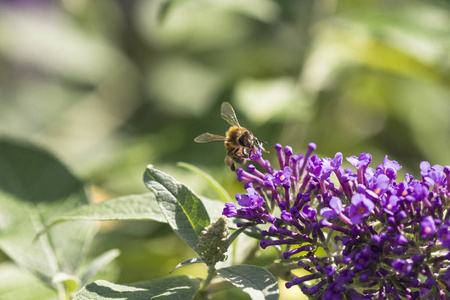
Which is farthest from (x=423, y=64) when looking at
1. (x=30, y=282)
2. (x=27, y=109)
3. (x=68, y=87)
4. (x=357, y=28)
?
(x=27, y=109)

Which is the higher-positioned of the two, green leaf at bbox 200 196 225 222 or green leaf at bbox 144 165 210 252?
green leaf at bbox 200 196 225 222

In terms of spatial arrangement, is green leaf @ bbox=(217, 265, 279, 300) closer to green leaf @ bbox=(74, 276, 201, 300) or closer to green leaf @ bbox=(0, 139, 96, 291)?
green leaf @ bbox=(74, 276, 201, 300)

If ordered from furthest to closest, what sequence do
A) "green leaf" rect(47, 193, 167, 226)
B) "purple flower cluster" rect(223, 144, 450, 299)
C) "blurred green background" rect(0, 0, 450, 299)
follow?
1. "blurred green background" rect(0, 0, 450, 299)
2. "green leaf" rect(47, 193, 167, 226)
3. "purple flower cluster" rect(223, 144, 450, 299)

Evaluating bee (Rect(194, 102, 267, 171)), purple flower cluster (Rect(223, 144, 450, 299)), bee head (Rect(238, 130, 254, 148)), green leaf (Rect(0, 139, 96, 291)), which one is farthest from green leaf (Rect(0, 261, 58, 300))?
purple flower cluster (Rect(223, 144, 450, 299))

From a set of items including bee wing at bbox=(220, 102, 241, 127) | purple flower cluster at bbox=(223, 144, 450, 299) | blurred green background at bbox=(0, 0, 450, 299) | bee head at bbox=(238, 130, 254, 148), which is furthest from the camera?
blurred green background at bbox=(0, 0, 450, 299)

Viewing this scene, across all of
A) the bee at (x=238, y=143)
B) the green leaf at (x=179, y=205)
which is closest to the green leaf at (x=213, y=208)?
the green leaf at (x=179, y=205)

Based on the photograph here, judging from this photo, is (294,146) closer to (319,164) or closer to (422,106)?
(422,106)

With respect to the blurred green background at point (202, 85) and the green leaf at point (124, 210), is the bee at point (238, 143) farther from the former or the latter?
the blurred green background at point (202, 85)
